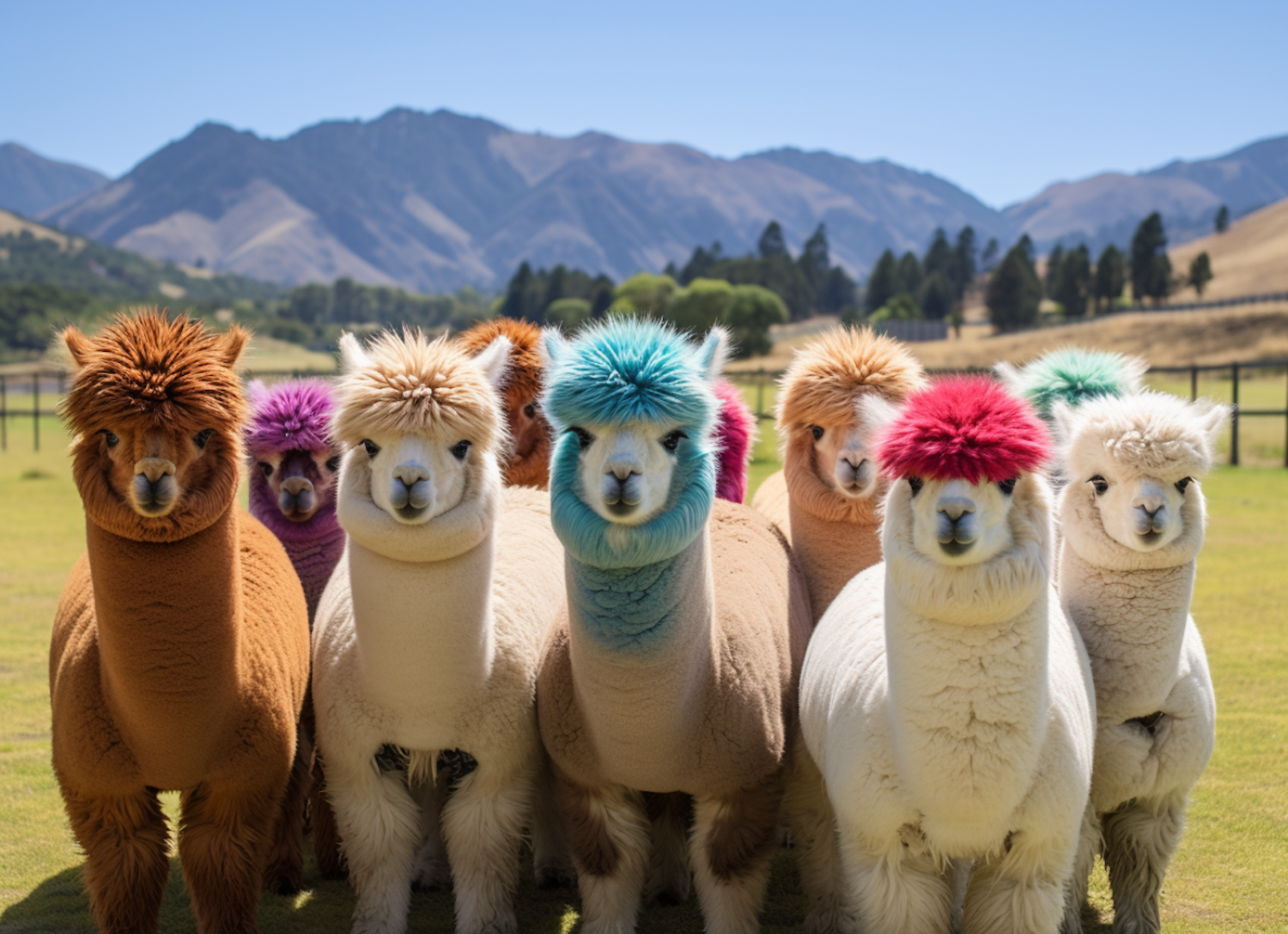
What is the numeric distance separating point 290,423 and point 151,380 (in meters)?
1.58

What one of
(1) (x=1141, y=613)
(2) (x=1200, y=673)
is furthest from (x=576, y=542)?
(2) (x=1200, y=673)

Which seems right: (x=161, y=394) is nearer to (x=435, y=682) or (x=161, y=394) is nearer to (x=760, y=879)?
(x=435, y=682)

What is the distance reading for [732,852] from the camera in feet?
11.0

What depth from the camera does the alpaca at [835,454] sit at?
14.0ft

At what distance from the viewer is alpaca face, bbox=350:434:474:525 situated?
3148mm

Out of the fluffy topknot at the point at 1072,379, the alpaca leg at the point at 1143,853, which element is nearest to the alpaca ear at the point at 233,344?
the fluffy topknot at the point at 1072,379

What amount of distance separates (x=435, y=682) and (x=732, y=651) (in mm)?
889

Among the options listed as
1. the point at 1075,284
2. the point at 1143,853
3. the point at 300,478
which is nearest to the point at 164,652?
the point at 300,478

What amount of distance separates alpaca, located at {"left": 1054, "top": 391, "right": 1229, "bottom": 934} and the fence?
1018mm

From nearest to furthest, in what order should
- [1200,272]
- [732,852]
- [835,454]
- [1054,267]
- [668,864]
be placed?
[732,852] < [668,864] < [835,454] < [1200,272] < [1054,267]

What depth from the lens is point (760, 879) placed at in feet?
11.3

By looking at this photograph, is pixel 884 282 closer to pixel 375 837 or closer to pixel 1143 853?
pixel 1143 853

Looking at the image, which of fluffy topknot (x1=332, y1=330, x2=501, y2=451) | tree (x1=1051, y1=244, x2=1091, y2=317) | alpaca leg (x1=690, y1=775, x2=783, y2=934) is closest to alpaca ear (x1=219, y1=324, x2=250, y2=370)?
fluffy topknot (x1=332, y1=330, x2=501, y2=451)

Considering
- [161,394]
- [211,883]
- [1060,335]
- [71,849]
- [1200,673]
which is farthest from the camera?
[1060,335]
